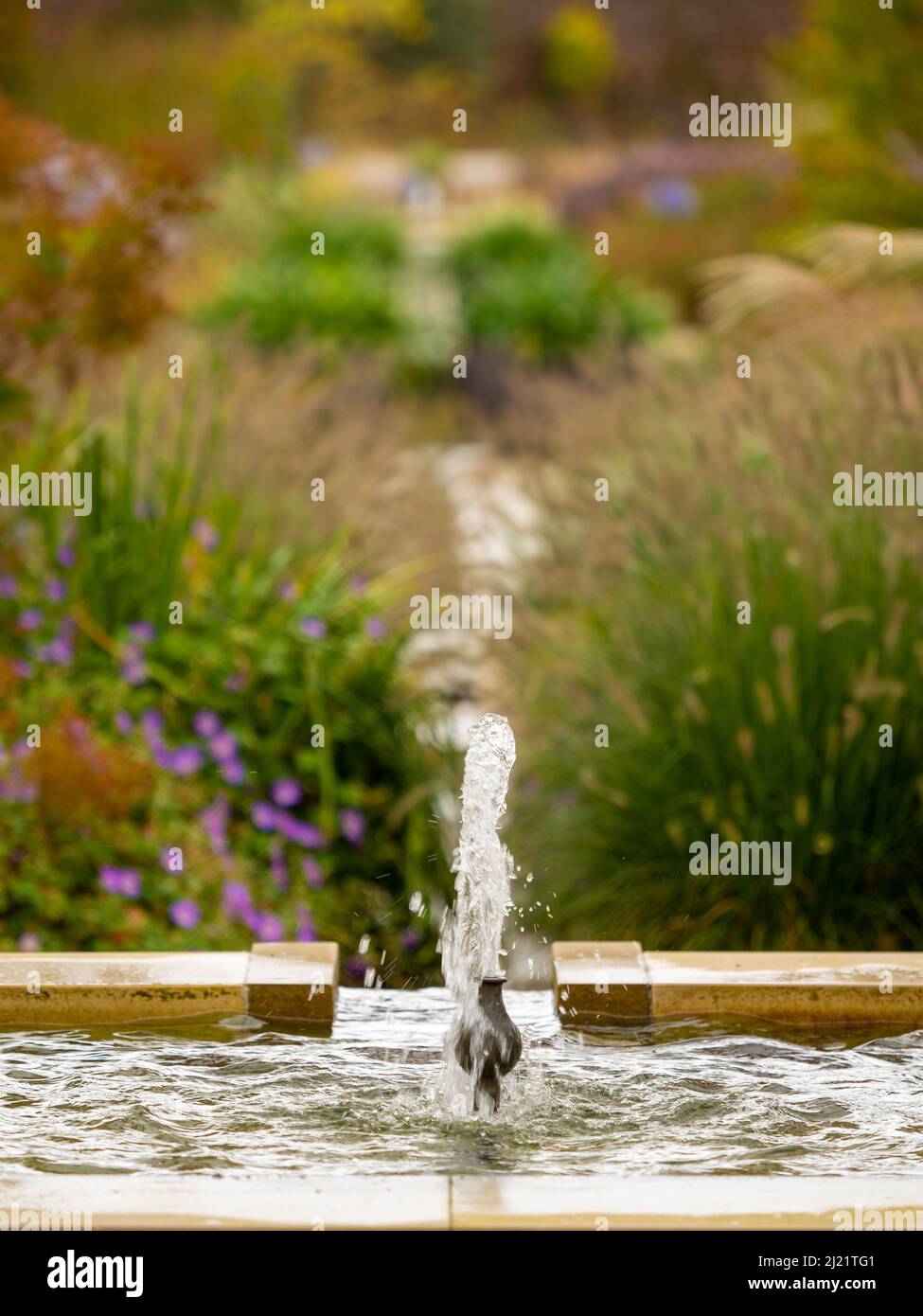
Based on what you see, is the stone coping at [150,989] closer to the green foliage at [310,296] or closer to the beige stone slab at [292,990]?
the beige stone slab at [292,990]

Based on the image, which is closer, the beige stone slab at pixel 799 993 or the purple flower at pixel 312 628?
the beige stone slab at pixel 799 993

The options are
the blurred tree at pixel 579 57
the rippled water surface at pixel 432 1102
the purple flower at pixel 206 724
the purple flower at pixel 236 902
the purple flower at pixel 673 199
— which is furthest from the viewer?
the blurred tree at pixel 579 57

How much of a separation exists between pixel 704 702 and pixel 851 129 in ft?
30.2

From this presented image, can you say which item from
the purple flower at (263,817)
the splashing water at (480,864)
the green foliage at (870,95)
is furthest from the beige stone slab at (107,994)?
the green foliage at (870,95)

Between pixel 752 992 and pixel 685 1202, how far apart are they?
45.4 inches

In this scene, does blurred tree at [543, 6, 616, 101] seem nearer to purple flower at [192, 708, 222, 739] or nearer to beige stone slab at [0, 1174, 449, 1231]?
purple flower at [192, 708, 222, 739]

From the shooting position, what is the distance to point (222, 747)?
215 inches

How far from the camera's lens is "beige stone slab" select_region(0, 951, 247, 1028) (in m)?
3.55

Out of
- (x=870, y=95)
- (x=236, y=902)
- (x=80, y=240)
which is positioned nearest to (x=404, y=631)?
(x=236, y=902)

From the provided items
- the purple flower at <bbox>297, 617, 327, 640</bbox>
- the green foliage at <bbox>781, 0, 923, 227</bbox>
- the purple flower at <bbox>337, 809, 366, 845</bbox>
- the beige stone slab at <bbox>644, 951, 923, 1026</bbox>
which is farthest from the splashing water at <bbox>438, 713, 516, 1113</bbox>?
the green foliage at <bbox>781, 0, 923, 227</bbox>

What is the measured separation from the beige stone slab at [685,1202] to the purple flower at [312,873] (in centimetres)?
267

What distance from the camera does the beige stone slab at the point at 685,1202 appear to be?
2.43 m
